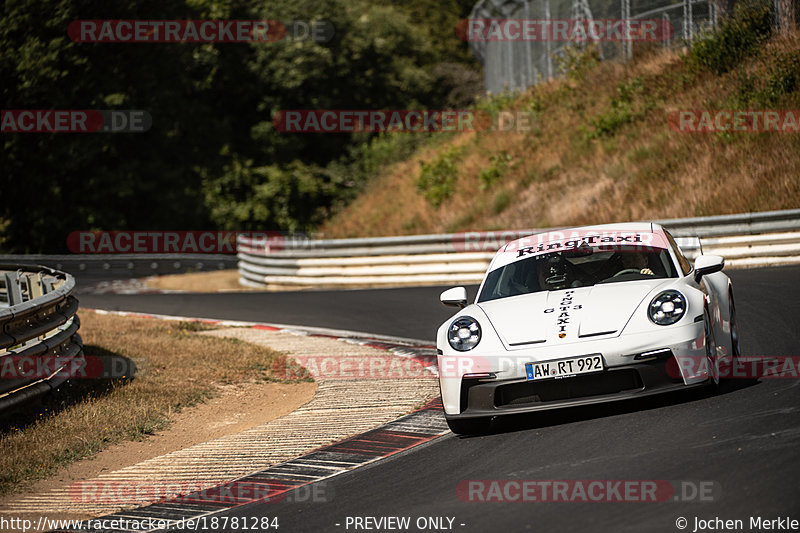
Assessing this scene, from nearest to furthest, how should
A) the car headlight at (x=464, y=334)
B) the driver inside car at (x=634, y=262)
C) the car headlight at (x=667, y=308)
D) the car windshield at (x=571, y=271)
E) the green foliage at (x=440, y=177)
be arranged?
the car headlight at (x=667, y=308) < the car headlight at (x=464, y=334) < the car windshield at (x=571, y=271) < the driver inside car at (x=634, y=262) < the green foliage at (x=440, y=177)

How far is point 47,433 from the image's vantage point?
7602mm

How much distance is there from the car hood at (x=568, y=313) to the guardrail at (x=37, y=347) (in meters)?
3.80

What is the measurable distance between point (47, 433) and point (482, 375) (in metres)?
3.69

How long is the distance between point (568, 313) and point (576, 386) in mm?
568

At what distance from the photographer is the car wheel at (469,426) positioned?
6.62 m

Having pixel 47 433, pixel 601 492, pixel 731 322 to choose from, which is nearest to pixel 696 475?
pixel 601 492

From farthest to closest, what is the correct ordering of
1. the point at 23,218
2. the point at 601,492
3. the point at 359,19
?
the point at 359,19 < the point at 23,218 < the point at 601,492

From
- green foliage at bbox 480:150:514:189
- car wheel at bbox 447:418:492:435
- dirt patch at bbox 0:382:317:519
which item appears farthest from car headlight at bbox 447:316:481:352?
green foliage at bbox 480:150:514:189

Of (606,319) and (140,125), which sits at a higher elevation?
(140,125)

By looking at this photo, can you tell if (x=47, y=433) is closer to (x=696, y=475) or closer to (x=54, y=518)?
(x=54, y=518)

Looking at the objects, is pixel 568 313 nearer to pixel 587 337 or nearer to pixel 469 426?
pixel 587 337

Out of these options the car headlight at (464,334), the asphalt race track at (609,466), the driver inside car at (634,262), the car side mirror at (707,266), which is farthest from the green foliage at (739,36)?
the car headlight at (464,334)

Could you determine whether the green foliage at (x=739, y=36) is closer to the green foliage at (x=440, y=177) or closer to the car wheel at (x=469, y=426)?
the green foliage at (x=440, y=177)

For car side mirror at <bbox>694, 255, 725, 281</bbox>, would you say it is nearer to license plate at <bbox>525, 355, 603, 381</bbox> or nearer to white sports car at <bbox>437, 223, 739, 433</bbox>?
white sports car at <bbox>437, 223, 739, 433</bbox>
